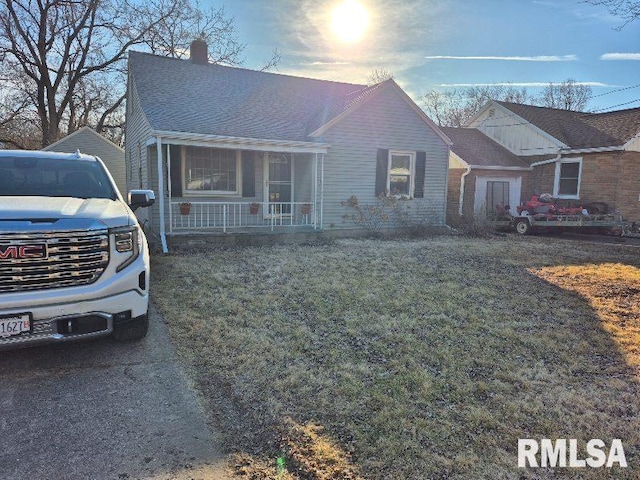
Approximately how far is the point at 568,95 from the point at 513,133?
3114cm

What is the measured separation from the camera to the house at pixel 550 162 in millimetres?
15234

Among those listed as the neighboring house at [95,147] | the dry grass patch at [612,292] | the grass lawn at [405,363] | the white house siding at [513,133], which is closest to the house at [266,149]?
the grass lawn at [405,363]

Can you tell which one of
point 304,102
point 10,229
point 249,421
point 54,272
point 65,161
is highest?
point 304,102

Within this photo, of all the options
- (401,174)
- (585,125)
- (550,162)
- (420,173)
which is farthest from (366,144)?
(585,125)

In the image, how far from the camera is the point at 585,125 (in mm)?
18016

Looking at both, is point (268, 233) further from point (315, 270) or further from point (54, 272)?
point (54, 272)

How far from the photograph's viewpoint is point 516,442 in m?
2.67

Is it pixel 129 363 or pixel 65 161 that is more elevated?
pixel 65 161

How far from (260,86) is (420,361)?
12.2 meters

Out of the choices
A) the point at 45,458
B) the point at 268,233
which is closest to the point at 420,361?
the point at 45,458

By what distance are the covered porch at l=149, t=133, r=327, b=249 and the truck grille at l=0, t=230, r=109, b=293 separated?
248 inches

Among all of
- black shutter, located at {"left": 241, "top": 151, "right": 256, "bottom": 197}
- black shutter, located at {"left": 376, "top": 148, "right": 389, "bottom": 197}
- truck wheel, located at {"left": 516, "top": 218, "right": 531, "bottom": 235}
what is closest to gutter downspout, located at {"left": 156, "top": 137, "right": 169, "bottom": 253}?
black shutter, located at {"left": 241, "top": 151, "right": 256, "bottom": 197}

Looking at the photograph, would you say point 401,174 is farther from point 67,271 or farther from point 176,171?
point 67,271

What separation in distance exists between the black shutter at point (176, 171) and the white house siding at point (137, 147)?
21.1 inches
